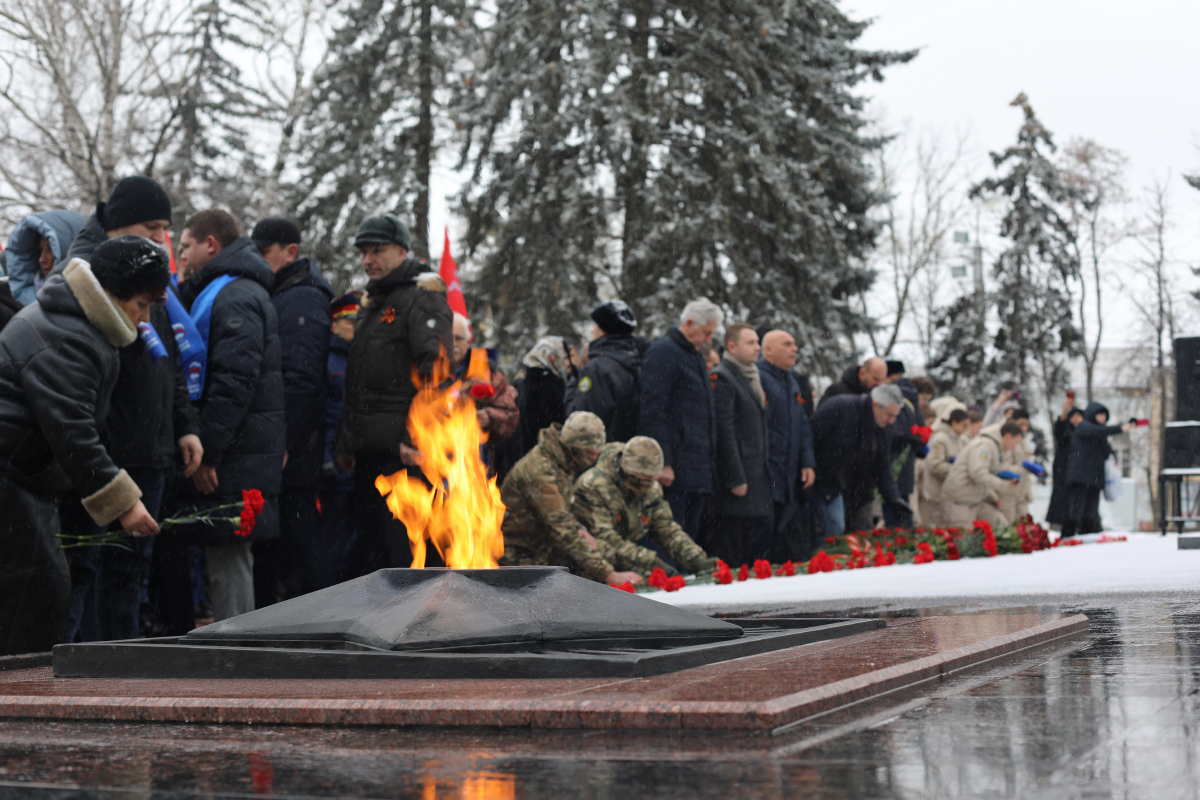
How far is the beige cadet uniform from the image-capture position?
1423 centimetres

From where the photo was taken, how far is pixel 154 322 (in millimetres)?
5598

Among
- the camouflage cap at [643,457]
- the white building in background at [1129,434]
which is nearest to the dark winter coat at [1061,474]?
the white building in background at [1129,434]

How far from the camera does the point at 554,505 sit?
7.24m

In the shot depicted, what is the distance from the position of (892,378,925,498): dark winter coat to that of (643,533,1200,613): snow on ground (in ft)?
8.21

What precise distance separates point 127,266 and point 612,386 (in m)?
4.81

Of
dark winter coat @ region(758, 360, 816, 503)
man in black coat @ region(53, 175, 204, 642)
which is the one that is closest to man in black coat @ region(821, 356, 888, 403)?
dark winter coat @ region(758, 360, 816, 503)

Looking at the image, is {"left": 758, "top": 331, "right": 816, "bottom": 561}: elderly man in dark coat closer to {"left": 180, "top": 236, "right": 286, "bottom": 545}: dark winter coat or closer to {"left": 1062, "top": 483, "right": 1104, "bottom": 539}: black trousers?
{"left": 180, "top": 236, "right": 286, "bottom": 545}: dark winter coat

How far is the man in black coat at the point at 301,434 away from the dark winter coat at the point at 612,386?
8.11 ft

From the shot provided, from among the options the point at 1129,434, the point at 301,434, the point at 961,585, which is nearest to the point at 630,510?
the point at 961,585

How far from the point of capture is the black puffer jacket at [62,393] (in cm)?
441

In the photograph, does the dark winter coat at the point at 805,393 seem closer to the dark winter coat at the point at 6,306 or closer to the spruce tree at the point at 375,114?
the dark winter coat at the point at 6,306

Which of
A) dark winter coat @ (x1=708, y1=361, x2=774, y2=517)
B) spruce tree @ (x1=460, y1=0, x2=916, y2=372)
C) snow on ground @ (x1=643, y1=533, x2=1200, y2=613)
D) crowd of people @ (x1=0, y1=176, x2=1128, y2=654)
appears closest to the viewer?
crowd of people @ (x1=0, y1=176, x2=1128, y2=654)

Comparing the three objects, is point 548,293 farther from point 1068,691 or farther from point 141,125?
point 1068,691

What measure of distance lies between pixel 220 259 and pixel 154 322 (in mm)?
899
